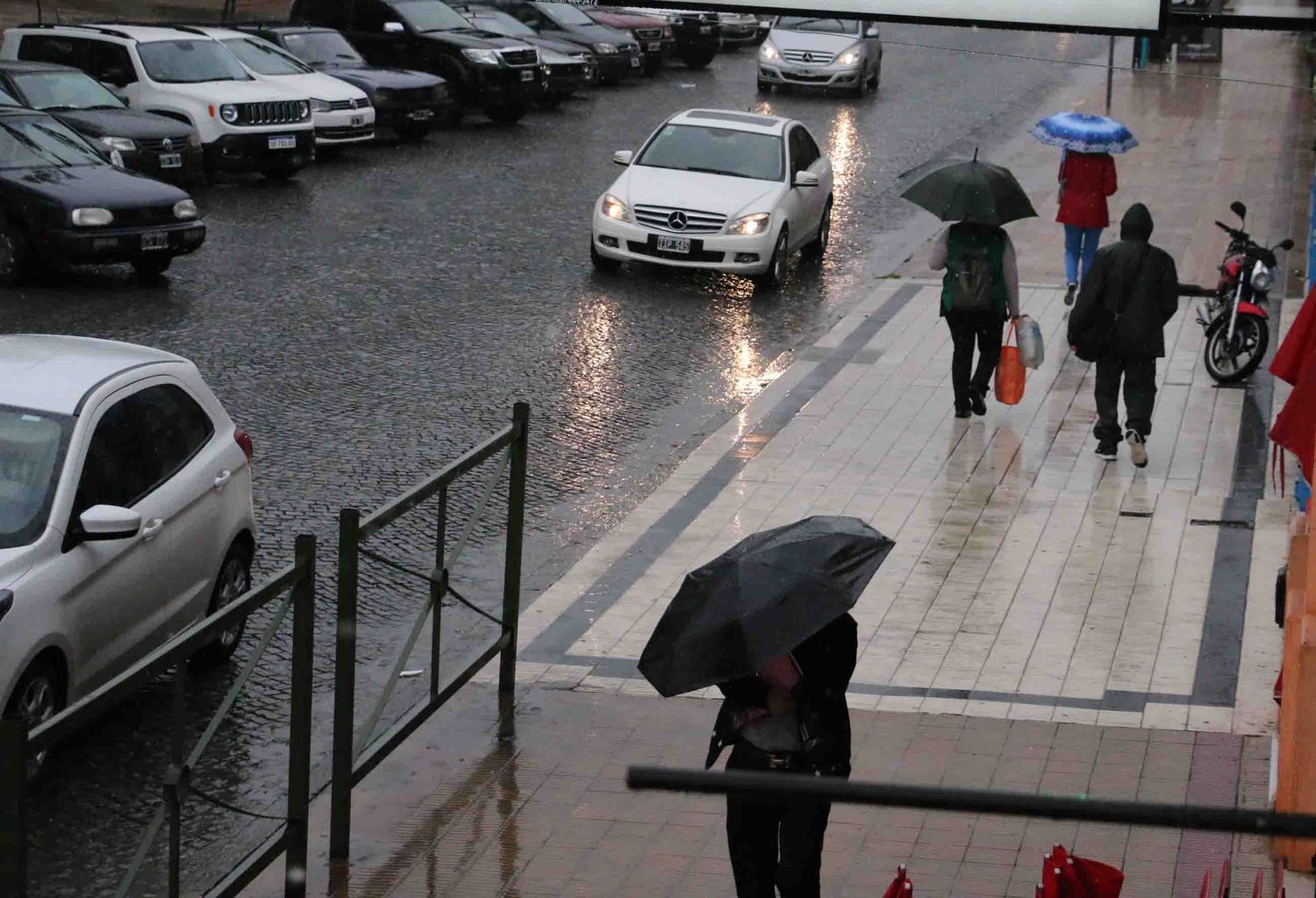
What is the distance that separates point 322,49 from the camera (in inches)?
1138

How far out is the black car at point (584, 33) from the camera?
35.2 metres

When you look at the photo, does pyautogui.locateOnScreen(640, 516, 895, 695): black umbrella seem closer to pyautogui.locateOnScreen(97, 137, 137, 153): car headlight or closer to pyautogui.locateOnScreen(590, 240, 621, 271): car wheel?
pyautogui.locateOnScreen(590, 240, 621, 271): car wheel

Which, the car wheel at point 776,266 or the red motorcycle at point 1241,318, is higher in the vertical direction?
the red motorcycle at point 1241,318

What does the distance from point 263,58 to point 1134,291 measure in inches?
641

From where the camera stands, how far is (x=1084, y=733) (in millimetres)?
8219

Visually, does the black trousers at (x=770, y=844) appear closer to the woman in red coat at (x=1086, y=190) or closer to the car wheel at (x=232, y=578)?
the car wheel at (x=232, y=578)

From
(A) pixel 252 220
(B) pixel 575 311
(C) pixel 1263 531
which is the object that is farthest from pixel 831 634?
(A) pixel 252 220

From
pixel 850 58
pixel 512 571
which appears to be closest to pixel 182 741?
pixel 512 571

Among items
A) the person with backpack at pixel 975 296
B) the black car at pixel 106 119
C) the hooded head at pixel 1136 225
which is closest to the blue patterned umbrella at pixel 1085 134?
the person with backpack at pixel 975 296

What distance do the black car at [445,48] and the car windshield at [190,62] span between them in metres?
5.04

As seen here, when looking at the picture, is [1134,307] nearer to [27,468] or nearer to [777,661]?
[27,468]

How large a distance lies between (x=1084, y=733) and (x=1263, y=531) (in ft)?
11.3

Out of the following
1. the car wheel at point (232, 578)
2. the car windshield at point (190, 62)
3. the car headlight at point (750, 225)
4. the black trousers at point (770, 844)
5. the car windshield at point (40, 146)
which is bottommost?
the car headlight at point (750, 225)

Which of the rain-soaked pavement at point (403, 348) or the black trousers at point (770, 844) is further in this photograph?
the rain-soaked pavement at point (403, 348)
